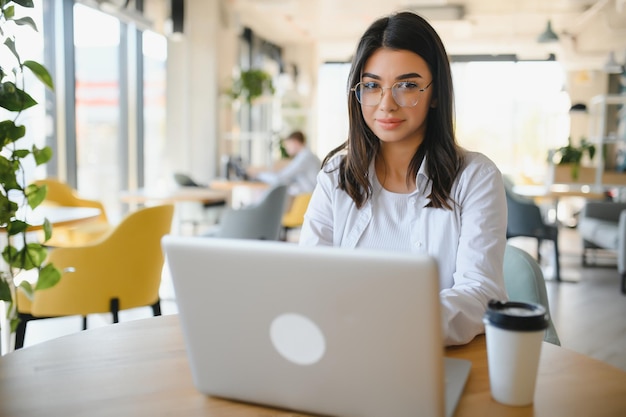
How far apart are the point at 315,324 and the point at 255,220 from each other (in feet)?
11.5

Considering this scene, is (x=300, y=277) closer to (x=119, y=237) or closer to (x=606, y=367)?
(x=606, y=367)

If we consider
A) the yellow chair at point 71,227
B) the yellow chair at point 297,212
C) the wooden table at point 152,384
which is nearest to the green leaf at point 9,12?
the wooden table at point 152,384

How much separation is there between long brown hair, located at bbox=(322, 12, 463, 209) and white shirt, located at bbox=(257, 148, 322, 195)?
16.0 feet

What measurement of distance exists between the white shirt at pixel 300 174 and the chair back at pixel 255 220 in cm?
219

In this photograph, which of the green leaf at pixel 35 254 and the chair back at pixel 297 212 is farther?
the chair back at pixel 297 212

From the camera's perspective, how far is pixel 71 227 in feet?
15.2

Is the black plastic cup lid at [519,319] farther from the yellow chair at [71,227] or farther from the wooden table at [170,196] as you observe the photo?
the wooden table at [170,196]

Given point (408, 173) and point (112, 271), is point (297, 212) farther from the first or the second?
point (408, 173)

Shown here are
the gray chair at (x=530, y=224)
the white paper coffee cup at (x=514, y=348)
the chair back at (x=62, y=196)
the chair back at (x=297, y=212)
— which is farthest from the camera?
the chair back at (x=297, y=212)

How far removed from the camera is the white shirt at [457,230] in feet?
3.98

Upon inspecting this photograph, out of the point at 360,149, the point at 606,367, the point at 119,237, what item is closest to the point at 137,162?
the point at 119,237

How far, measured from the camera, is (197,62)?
8609 mm

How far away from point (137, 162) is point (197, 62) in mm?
1709

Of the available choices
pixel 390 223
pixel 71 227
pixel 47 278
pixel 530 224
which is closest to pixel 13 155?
pixel 47 278
